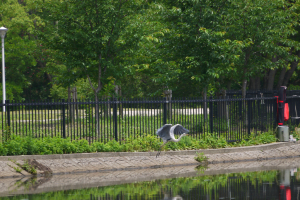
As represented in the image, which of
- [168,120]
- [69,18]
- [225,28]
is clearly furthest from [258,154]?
[69,18]

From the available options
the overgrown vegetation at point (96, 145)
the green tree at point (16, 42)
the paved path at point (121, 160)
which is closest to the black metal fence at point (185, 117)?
the overgrown vegetation at point (96, 145)

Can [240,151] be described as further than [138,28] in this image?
No

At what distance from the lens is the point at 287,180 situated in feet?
36.7

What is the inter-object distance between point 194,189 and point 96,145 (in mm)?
5022

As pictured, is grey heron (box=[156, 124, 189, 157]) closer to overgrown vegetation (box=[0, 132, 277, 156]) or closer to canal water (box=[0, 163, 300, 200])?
overgrown vegetation (box=[0, 132, 277, 156])

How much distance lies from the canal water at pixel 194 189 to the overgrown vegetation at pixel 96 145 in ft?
5.71

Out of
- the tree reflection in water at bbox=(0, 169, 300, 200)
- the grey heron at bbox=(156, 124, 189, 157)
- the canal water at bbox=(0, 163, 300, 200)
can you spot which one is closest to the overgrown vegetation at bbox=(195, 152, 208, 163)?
the grey heron at bbox=(156, 124, 189, 157)

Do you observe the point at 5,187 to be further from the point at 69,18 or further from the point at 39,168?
the point at 69,18

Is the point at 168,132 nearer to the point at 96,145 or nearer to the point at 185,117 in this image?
the point at 185,117

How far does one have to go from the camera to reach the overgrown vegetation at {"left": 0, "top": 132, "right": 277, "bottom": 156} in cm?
1358

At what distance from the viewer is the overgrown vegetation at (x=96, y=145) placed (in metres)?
13.6

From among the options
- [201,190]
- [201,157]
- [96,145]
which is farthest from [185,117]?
[201,190]

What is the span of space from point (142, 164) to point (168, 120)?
236 centimetres

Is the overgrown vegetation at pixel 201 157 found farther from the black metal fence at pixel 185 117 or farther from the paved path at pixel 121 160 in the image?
the black metal fence at pixel 185 117
